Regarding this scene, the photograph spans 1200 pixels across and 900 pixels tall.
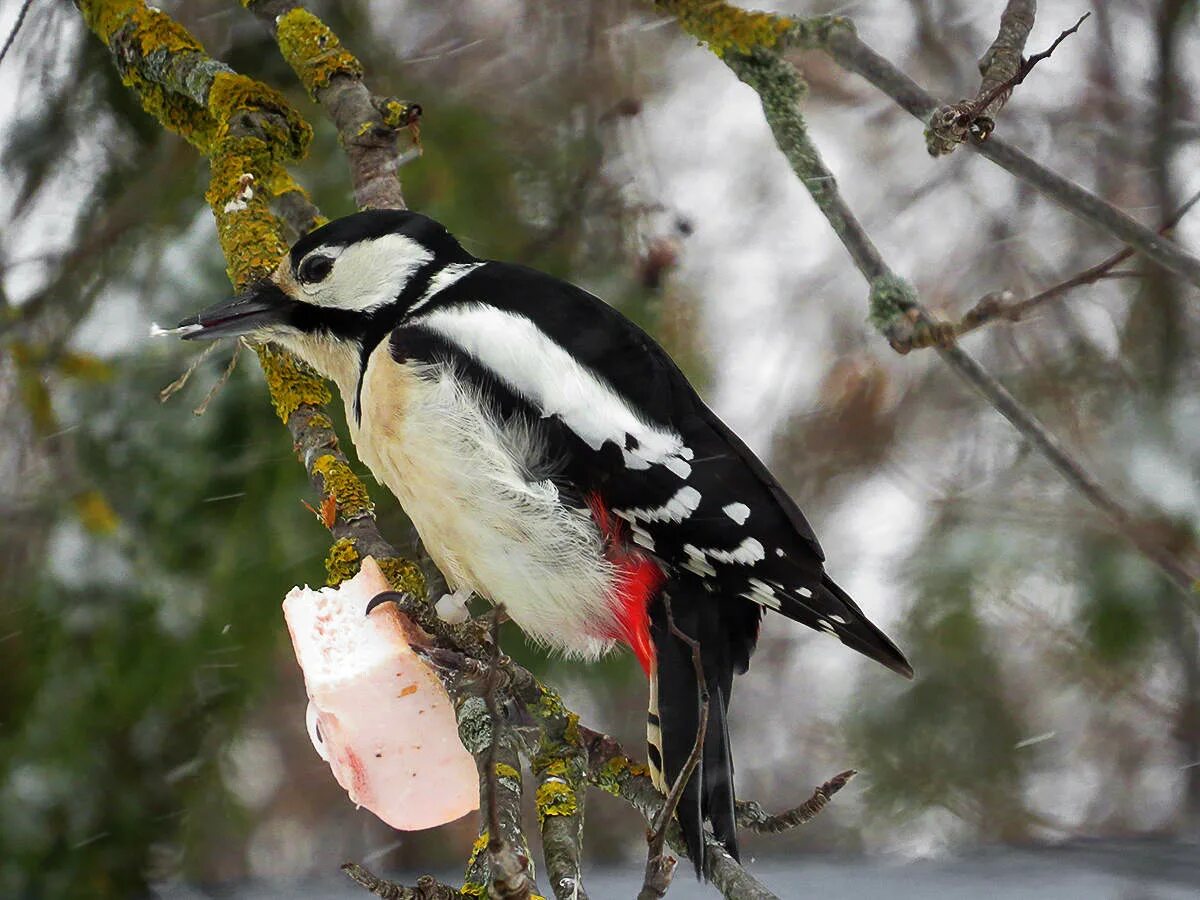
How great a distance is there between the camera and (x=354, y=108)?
2.42 meters

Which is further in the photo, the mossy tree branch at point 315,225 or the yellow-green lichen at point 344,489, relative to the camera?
the yellow-green lichen at point 344,489

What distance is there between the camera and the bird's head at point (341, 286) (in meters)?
2.14

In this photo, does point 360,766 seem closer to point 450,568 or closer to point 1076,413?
point 450,568

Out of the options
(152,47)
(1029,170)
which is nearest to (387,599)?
(1029,170)

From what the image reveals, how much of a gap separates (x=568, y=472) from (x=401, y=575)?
32cm

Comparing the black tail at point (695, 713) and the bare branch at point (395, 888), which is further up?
the bare branch at point (395, 888)

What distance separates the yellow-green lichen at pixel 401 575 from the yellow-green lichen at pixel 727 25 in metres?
1.04

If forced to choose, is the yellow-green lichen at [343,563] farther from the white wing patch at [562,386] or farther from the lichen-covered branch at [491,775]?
the white wing patch at [562,386]

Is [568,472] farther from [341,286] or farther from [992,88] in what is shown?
[992,88]

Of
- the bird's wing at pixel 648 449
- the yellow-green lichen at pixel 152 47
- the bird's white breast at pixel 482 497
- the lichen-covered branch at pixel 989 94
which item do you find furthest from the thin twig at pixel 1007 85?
the yellow-green lichen at pixel 152 47

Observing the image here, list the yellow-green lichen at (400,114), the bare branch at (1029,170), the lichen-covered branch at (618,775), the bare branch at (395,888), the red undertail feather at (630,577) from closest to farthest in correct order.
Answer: the bare branch at (395,888) → the bare branch at (1029,170) → the lichen-covered branch at (618,775) → the red undertail feather at (630,577) → the yellow-green lichen at (400,114)

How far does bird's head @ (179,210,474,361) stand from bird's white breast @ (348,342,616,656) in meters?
0.18

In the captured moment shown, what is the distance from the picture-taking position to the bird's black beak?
2098 mm

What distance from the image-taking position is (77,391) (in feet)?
8.91
